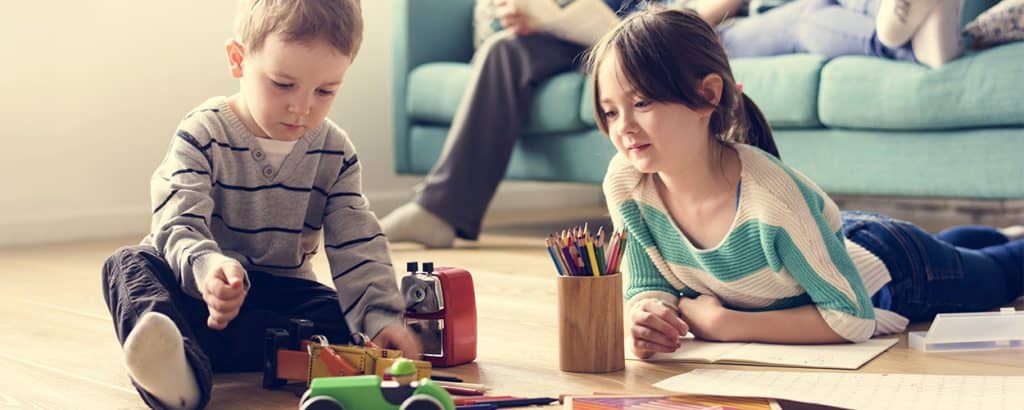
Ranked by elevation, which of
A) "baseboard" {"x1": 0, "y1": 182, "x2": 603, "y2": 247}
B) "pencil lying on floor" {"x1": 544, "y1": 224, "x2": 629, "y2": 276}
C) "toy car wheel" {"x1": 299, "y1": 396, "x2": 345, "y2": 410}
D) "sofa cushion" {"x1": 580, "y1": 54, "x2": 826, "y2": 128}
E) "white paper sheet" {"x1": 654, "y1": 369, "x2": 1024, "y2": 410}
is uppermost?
"sofa cushion" {"x1": 580, "y1": 54, "x2": 826, "y2": 128}

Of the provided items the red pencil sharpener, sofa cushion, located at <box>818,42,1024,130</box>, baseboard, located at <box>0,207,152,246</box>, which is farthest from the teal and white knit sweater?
baseboard, located at <box>0,207,152,246</box>

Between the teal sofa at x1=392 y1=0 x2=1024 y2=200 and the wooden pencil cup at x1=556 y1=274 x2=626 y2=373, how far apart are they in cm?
105

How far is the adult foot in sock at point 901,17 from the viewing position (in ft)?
6.70

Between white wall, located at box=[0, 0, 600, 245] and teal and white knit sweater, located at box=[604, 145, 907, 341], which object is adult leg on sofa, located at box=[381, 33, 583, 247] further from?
teal and white knit sweater, located at box=[604, 145, 907, 341]

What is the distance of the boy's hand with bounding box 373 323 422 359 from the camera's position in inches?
50.5

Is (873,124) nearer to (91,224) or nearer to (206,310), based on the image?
(206,310)

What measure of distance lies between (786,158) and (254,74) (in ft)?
4.43

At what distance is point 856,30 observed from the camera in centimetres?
224

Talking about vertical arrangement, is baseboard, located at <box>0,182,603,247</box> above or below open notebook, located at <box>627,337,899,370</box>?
below

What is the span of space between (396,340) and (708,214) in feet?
1.25

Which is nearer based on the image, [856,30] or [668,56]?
[668,56]

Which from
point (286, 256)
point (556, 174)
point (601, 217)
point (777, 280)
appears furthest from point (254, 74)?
point (601, 217)

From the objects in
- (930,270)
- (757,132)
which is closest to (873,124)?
(930,270)

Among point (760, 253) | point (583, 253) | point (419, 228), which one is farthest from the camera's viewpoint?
point (419, 228)
